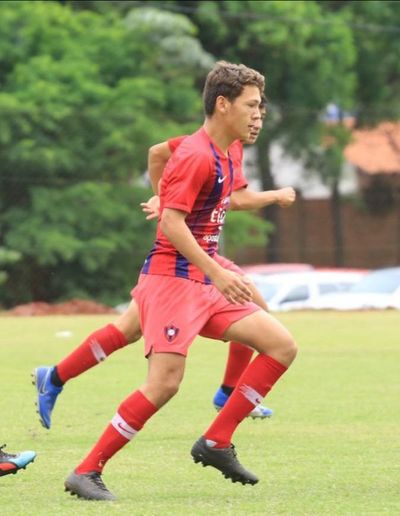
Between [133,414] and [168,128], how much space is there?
79.6 feet

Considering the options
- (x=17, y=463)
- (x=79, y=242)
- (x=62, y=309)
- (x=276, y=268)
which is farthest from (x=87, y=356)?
(x=276, y=268)

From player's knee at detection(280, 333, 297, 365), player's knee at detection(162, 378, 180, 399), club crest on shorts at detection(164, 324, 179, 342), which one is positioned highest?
club crest on shorts at detection(164, 324, 179, 342)

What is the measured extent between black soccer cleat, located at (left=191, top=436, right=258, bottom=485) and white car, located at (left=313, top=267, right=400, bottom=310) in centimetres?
1847

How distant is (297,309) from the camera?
82.5ft

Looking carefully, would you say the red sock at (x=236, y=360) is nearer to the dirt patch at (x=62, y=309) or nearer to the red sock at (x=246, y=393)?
the red sock at (x=246, y=393)

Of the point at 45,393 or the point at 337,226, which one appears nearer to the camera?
the point at 45,393

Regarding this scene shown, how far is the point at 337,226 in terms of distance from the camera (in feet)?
117

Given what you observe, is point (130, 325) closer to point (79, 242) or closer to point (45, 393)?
point (45, 393)

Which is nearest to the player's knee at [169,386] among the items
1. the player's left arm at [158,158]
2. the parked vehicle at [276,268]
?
the player's left arm at [158,158]

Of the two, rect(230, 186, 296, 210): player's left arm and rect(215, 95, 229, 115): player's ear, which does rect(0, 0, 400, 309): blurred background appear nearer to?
rect(230, 186, 296, 210): player's left arm

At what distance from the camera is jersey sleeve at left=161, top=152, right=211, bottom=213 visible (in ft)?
20.8

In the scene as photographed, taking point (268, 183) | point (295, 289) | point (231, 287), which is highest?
point (231, 287)

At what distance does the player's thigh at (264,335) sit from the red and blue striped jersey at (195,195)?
0.27 meters

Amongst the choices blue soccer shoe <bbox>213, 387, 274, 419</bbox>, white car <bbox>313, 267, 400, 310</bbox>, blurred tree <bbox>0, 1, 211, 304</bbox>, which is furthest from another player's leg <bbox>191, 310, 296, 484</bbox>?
blurred tree <bbox>0, 1, 211, 304</bbox>
